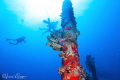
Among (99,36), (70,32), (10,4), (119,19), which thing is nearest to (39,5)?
(10,4)

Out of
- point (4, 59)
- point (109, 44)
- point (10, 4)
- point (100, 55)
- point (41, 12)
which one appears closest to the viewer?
point (10, 4)

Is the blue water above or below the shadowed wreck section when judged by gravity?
above

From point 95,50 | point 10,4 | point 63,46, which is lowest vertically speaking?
point 63,46

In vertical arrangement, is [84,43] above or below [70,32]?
above

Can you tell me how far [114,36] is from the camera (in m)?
93.4

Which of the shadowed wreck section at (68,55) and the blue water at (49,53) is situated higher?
the blue water at (49,53)

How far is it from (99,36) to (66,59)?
A: 95.3m

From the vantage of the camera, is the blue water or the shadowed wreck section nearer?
the shadowed wreck section

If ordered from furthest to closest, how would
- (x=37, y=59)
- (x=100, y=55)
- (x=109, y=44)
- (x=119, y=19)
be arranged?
(x=37, y=59)
(x=100, y=55)
(x=109, y=44)
(x=119, y=19)

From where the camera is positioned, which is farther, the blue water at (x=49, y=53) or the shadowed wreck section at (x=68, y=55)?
the blue water at (x=49, y=53)

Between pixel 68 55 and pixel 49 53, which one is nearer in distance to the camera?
pixel 68 55

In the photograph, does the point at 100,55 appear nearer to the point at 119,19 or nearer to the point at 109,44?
the point at 109,44

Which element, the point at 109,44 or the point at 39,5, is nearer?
the point at 39,5

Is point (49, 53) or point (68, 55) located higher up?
point (49, 53)
